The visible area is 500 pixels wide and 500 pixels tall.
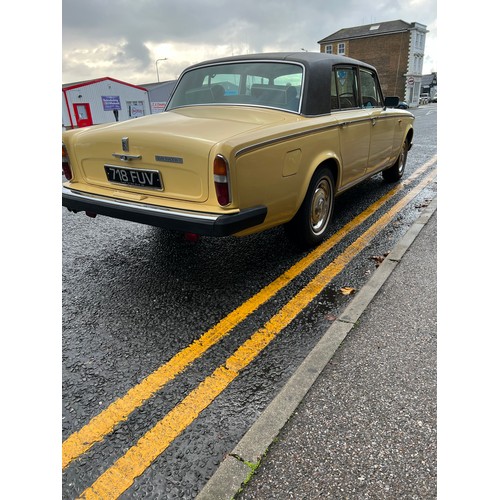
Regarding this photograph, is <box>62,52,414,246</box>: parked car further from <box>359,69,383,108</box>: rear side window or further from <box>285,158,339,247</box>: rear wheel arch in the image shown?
<box>359,69,383,108</box>: rear side window

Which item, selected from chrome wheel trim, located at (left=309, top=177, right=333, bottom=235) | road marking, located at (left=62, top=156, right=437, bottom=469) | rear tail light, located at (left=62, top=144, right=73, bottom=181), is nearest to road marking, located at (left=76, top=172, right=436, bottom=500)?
road marking, located at (left=62, top=156, right=437, bottom=469)

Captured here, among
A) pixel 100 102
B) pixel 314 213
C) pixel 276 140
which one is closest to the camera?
pixel 276 140

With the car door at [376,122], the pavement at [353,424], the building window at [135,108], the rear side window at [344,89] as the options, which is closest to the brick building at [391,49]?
the building window at [135,108]

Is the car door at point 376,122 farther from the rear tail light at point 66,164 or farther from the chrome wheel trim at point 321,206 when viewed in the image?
the rear tail light at point 66,164

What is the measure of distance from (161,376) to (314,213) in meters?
2.32

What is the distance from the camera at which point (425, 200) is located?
568 cm

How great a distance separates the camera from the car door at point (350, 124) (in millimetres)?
4051

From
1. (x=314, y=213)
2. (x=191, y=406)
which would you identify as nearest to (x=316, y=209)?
(x=314, y=213)

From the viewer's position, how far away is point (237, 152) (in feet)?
8.70

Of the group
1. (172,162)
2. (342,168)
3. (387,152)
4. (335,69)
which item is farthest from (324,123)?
(387,152)

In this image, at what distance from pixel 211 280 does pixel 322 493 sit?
6.81 feet

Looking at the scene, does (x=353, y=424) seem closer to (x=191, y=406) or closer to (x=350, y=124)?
(x=191, y=406)

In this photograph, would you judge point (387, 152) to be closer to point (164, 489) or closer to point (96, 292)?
point (96, 292)

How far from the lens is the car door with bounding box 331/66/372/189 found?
13.3 feet
